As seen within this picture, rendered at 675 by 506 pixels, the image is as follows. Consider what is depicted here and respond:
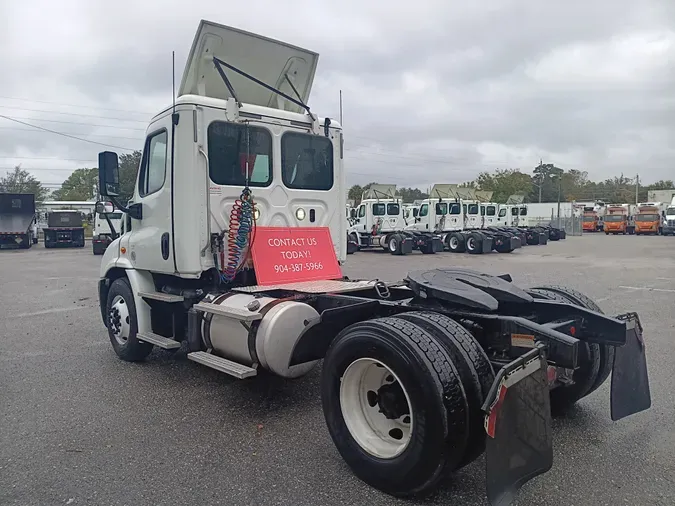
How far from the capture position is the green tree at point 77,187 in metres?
80.7

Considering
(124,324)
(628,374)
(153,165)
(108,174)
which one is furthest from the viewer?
(124,324)

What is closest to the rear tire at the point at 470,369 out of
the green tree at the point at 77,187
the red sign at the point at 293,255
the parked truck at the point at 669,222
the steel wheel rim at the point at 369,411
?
the steel wheel rim at the point at 369,411

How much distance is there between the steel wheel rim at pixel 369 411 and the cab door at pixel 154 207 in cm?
263

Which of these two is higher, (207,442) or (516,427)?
(516,427)

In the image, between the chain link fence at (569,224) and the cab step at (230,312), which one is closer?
the cab step at (230,312)

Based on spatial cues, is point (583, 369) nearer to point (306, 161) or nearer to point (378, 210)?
point (306, 161)

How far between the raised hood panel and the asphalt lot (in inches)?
120

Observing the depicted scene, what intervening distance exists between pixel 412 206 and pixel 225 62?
23.5 metres

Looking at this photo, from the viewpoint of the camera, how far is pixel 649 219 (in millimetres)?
48094

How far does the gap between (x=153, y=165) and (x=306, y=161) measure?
5.43ft

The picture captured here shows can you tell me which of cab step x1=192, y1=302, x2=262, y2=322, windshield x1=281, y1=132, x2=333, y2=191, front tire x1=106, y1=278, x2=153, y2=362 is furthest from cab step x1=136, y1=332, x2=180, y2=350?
windshield x1=281, y1=132, x2=333, y2=191

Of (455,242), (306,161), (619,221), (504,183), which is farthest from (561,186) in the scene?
(306,161)

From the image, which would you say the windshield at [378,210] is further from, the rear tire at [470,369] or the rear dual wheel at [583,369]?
the rear tire at [470,369]

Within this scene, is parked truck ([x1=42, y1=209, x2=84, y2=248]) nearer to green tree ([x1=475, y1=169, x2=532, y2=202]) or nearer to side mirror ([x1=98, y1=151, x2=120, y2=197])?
side mirror ([x1=98, y1=151, x2=120, y2=197])
